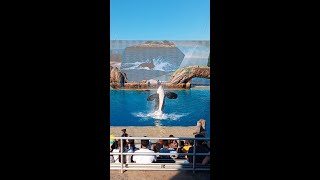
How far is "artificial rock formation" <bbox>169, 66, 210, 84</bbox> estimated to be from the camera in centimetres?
1673

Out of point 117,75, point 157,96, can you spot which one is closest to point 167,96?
point 157,96

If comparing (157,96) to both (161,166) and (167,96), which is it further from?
(161,166)

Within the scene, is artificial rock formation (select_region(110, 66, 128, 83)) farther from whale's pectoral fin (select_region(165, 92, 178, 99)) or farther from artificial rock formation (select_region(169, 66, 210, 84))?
artificial rock formation (select_region(169, 66, 210, 84))

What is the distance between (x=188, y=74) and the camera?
55.5 feet

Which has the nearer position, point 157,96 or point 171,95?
point 157,96

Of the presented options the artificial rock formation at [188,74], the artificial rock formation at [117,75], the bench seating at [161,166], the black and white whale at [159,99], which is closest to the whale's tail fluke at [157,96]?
the black and white whale at [159,99]

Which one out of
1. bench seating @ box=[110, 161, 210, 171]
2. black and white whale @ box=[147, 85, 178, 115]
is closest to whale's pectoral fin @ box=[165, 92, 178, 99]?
black and white whale @ box=[147, 85, 178, 115]

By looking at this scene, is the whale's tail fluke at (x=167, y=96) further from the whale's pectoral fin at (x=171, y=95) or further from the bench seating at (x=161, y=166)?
the bench seating at (x=161, y=166)

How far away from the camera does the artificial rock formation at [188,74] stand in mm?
16734

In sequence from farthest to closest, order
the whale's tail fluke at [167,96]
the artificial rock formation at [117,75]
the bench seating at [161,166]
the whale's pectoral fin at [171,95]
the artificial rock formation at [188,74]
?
the artificial rock formation at [188,74], the artificial rock formation at [117,75], the whale's pectoral fin at [171,95], the whale's tail fluke at [167,96], the bench seating at [161,166]

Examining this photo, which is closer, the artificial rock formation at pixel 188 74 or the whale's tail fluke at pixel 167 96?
the whale's tail fluke at pixel 167 96
